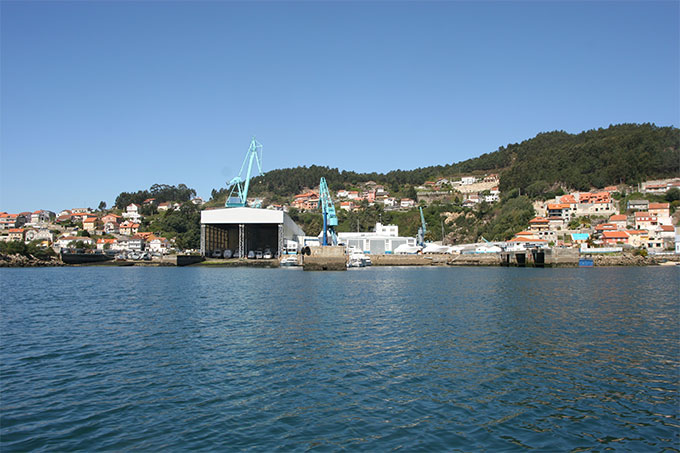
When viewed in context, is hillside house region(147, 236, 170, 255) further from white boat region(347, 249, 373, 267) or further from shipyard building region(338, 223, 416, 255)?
white boat region(347, 249, 373, 267)

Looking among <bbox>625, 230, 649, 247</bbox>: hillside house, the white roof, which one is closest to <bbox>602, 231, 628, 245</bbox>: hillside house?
<bbox>625, 230, 649, 247</bbox>: hillside house

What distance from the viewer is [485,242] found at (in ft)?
269

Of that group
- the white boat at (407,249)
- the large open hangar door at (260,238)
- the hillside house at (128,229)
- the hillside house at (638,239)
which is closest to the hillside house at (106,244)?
the hillside house at (128,229)

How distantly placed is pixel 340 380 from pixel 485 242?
7720 centimetres

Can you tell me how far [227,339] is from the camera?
1276cm

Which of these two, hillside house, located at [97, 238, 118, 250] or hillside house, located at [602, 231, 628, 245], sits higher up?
hillside house, located at [97, 238, 118, 250]

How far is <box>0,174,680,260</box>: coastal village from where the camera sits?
7294 centimetres

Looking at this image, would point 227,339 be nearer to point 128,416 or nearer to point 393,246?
point 128,416

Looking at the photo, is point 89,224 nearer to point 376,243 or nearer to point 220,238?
point 220,238

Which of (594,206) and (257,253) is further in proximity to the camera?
(594,206)

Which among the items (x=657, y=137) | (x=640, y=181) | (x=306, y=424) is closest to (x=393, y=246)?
(x=640, y=181)

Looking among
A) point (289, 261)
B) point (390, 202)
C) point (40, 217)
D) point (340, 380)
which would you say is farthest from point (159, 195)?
point (340, 380)

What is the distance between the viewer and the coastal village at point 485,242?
239 feet

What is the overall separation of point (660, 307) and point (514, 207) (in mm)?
80159
